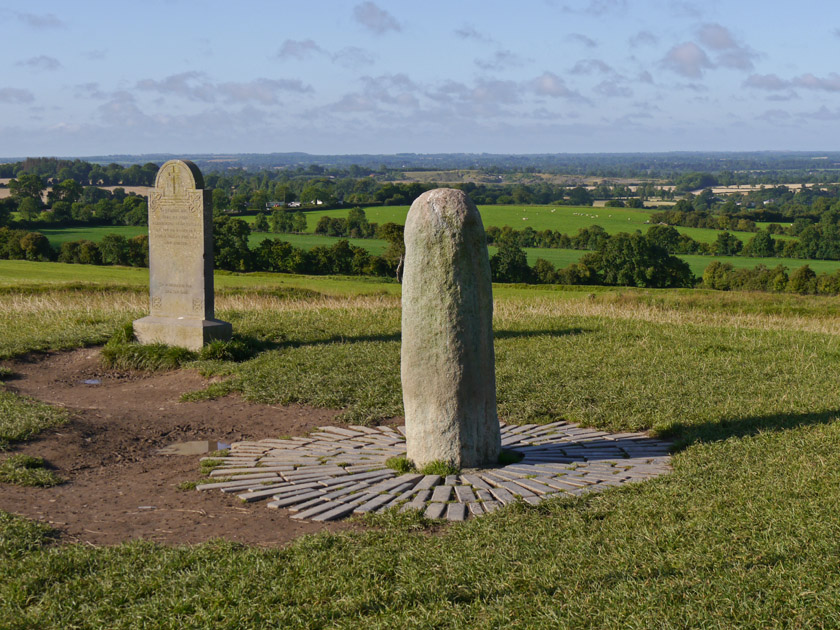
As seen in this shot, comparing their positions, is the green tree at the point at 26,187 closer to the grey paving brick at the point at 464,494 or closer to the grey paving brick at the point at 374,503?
the grey paving brick at the point at 374,503

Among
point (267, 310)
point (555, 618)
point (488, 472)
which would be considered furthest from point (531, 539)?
point (267, 310)

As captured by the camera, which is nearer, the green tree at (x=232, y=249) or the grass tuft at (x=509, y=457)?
the grass tuft at (x=509, y=457)

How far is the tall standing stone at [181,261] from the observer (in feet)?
41.6

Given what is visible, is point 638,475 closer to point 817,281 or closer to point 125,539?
point 125,539

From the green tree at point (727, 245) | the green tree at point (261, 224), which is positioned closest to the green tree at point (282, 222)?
the green tree at point (261, 224)

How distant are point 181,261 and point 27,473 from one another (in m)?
6.41

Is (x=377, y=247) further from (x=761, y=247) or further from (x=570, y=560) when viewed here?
(x=570, y=560)

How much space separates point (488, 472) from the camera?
6.64m

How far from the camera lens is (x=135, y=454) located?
7949 millimetres

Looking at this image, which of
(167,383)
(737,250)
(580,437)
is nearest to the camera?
(580,437)

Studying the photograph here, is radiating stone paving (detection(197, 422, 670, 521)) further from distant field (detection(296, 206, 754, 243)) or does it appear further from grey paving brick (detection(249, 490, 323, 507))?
distant field (detection(296, 206, 754, 243))

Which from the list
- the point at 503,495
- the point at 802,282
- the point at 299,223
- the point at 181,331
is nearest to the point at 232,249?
the point at 299,223

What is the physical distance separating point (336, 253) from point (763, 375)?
4211 centimetres

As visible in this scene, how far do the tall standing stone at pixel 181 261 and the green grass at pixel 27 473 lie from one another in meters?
5.30
